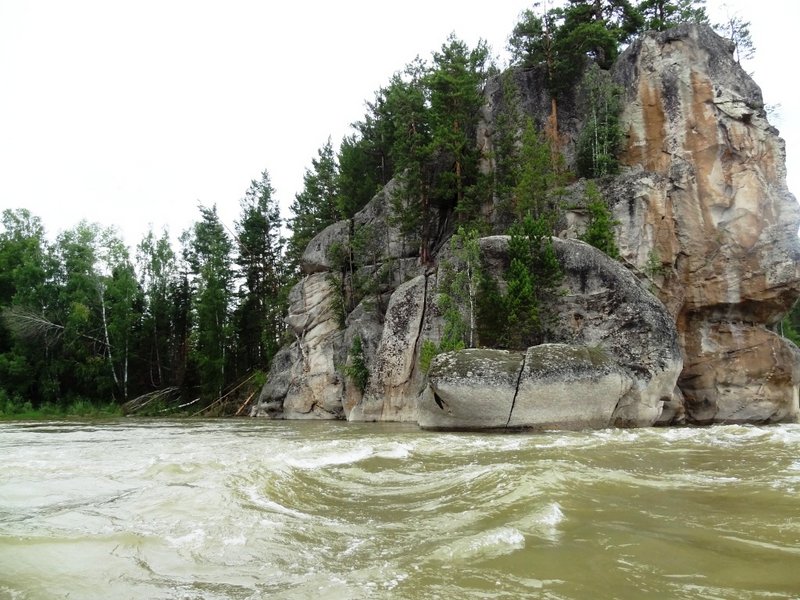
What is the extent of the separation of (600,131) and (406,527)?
27.5 m

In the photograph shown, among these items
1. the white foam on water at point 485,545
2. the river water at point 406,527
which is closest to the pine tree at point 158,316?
the river water at point 406,527

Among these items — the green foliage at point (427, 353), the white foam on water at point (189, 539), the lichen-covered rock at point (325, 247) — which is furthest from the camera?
the lichen-covered rock at point (325, 247)

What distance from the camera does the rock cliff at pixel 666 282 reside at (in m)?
19.9

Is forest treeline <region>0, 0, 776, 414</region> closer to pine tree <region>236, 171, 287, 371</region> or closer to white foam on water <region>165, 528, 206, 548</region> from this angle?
pine tree <region>236, 171, 287, 371</region>

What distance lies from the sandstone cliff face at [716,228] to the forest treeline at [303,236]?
107 inches

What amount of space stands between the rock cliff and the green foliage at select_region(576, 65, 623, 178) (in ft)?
2.98

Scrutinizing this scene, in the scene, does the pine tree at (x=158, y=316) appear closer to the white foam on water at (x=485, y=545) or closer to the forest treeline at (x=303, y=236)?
the forest treeline at (x=303, y=236)

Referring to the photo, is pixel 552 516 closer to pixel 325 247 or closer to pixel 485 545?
pixel 485 545

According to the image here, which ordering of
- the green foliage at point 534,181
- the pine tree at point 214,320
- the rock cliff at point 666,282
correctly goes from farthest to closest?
the pine tree at point 214,320 < the green foliage at point 534,181 < the rock cliff at point 666,282

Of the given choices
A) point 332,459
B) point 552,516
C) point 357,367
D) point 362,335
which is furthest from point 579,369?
point 362,335

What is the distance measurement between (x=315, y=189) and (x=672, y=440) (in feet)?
116

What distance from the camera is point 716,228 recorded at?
26094 millimetres

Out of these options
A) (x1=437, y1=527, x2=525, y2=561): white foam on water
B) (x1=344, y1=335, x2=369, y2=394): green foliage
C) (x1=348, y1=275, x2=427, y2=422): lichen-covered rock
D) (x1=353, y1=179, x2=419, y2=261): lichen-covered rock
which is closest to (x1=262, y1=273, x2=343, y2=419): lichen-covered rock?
(x1=344, y1=335, x2=369, y2=394): green foliage

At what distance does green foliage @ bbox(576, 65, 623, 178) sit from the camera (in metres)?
27.9
